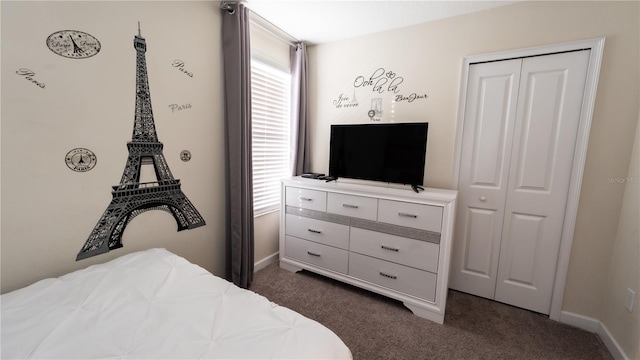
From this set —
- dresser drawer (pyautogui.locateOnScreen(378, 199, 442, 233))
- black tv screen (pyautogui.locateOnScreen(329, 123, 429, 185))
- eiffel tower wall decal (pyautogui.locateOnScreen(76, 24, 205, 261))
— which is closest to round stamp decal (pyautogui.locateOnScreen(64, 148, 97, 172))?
eiffel tower wall decal (pyautogui.locateOnScreen(76, 24, 205, 261))

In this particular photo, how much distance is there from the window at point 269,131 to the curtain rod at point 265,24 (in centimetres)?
33

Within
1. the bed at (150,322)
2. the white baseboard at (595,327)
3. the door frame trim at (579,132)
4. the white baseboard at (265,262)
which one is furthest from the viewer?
the white baseboard at (265,262)

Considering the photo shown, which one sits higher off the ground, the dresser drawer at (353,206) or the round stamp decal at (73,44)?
the round stamp decal at (73,44)

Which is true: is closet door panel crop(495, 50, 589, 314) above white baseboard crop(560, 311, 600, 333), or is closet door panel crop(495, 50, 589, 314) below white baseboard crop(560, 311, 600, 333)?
above

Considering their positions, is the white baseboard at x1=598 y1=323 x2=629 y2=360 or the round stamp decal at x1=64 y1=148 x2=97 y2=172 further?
the white baseboard at x1=598 y1=323 x2=629 y2=360

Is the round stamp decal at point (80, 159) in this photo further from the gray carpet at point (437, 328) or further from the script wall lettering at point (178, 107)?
the gray carpet at point (437, 328)

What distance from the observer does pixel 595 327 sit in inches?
75.9

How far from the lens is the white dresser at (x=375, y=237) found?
198cm

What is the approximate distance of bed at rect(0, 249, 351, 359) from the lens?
881mm

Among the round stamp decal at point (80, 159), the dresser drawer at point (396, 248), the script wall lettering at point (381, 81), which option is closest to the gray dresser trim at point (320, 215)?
the dresser drawer at point (396, 248)

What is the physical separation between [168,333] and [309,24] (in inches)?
104

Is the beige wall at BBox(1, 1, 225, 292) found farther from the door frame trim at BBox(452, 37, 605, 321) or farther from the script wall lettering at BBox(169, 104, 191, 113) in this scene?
the door frame trim at BBox(452, 37, 605, 321)

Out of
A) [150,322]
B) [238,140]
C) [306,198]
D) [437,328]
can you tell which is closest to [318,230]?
[306,198]

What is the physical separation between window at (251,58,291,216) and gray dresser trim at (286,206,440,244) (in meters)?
0.34
